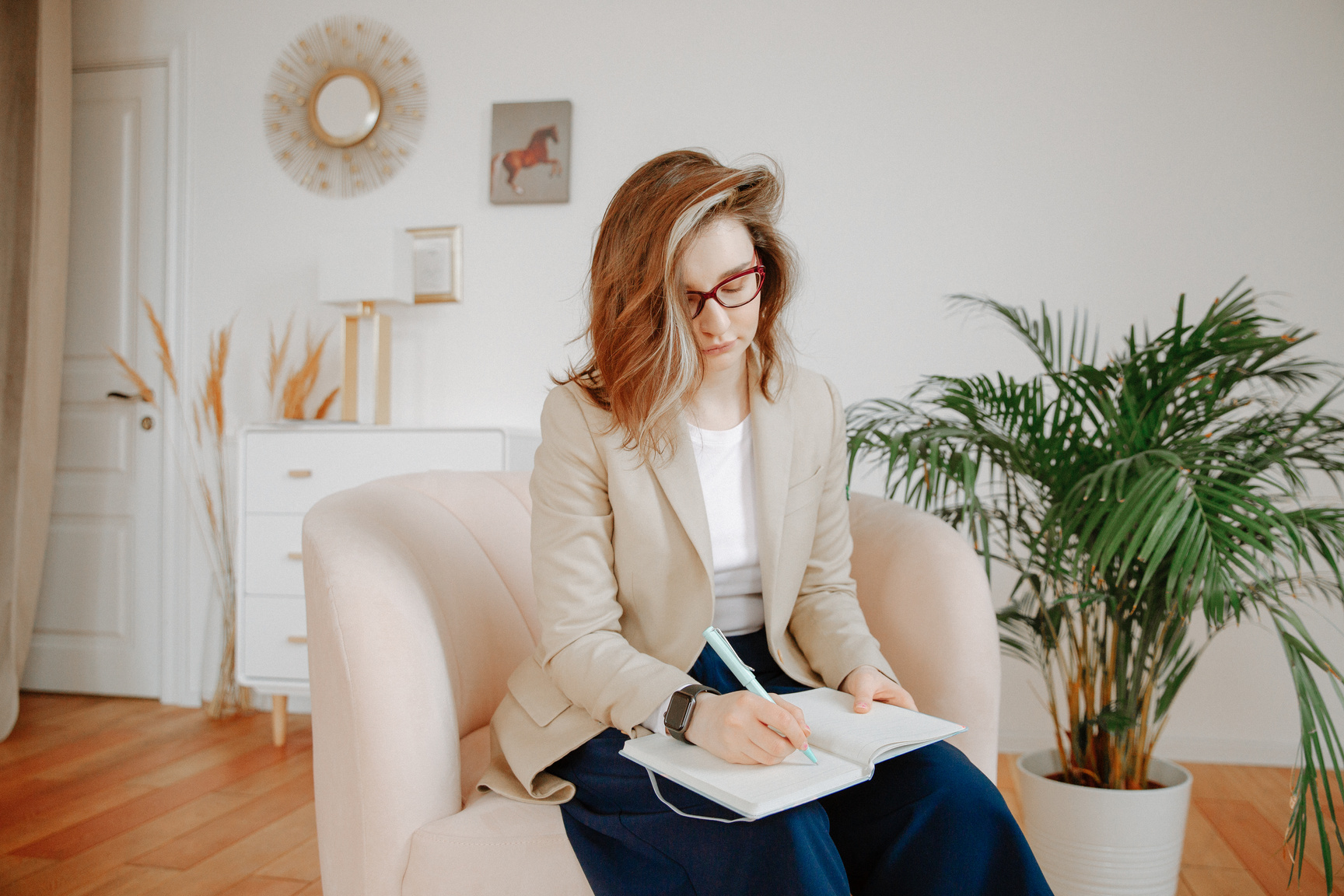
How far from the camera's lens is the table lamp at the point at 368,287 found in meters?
2.63

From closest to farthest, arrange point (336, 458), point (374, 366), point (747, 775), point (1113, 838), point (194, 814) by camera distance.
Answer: point (747, 775) → point (1113, 838) → point (194, 814) → point (336, 458) → point (374, 366)

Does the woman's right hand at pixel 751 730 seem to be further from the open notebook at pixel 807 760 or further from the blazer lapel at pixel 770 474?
the blazer lapel at pixel 770 474

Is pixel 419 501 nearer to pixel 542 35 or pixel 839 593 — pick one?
pixel 839 593

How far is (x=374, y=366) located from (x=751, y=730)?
7.03 ft

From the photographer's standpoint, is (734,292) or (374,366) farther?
(374,366)

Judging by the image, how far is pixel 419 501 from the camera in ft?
4.37

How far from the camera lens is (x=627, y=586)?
1108 millimetres

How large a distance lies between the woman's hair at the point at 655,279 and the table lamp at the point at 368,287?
171 centimetres

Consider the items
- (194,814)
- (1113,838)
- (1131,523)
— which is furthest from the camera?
(194,814)

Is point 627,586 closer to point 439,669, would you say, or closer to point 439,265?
point 439,669

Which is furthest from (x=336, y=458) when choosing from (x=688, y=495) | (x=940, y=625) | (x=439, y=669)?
(x=940, y=625)

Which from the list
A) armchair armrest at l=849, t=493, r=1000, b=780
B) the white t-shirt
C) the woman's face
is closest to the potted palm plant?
armchair armrest at l=849, t=493, r=1000, b=780

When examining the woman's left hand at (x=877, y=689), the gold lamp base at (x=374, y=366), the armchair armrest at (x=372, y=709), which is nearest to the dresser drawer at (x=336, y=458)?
the gold lamp base at (x=374, y=366)

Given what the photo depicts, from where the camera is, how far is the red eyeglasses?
1.06 metres
